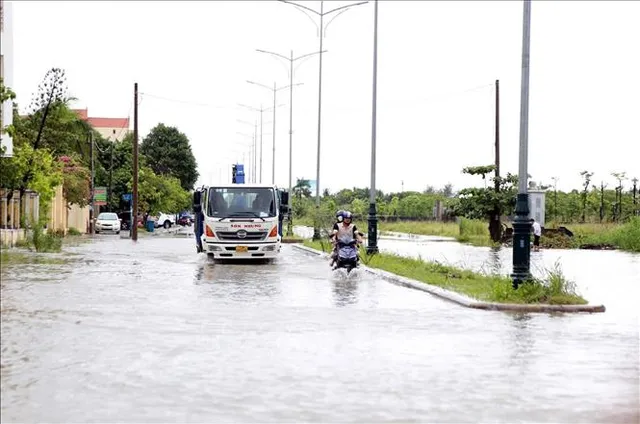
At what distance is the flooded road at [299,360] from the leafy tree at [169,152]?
297 feet

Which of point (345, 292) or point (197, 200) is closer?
point (345, 292)

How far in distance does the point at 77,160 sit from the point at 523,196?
180ft

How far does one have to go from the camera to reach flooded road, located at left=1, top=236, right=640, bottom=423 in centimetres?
770

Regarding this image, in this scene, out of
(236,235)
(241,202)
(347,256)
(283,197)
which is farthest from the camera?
(241,202)

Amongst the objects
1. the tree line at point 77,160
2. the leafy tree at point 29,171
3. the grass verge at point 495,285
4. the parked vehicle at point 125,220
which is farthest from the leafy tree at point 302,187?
the grass verge at point 495,285

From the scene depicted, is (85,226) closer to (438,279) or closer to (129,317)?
(438,279)

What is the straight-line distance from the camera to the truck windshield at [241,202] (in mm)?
28141

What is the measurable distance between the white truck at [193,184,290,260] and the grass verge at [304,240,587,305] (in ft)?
15.9

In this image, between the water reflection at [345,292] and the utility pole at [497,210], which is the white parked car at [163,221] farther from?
the water reflection at [345,292]

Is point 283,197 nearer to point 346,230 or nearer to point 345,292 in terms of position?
point 346,230

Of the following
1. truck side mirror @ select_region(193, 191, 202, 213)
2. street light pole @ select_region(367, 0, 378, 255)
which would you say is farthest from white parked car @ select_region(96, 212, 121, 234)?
truck side mirror @ select_region(193, 191, 202, 213)

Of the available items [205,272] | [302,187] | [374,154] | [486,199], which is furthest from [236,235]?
[302,187]

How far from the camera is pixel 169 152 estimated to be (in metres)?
107

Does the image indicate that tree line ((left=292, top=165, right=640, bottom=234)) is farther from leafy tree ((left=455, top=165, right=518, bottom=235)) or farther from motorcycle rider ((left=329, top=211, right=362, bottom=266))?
motorcycle rider ((left=329, top=211, right=362, bottom=266))
